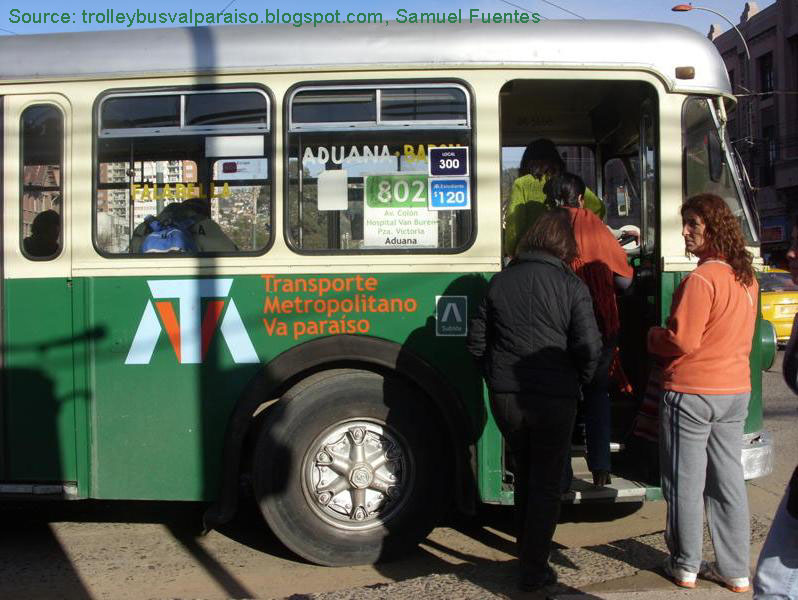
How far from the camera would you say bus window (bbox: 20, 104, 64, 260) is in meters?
4.97

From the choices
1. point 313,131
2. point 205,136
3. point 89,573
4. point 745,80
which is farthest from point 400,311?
point 745,80

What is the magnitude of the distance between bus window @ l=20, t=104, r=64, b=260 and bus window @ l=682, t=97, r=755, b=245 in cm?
344

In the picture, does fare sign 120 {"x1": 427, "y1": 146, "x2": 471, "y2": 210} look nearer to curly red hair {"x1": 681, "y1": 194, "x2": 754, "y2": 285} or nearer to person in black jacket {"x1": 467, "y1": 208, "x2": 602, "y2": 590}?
person in black jacket {"x1": 467, "y1": 208, "x2": 602, "y2": 590}

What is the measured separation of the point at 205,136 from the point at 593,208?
2.37 meters

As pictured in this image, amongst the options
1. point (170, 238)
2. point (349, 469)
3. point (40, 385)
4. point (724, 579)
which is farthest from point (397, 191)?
point (724, 579)

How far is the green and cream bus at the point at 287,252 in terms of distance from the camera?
480cm

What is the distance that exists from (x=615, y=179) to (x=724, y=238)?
8.75 ft

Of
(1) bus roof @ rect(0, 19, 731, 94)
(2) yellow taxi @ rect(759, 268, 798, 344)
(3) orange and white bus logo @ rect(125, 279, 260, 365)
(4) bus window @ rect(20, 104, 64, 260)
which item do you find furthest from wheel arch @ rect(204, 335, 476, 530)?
(2) yellow taxi @ rect(759, 268, 798, 344)

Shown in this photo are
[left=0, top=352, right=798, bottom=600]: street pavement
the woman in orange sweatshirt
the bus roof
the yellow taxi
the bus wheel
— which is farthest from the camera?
the yellow taxi

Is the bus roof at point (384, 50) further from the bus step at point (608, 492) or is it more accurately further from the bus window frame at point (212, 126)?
the bus step at point (608, 492)

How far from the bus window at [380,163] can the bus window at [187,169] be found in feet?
0.62

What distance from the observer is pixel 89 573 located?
16.1 feet

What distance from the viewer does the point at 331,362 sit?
4.83 m

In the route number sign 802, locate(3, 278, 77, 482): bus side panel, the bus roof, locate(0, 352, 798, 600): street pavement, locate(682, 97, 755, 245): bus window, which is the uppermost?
the bus roof
